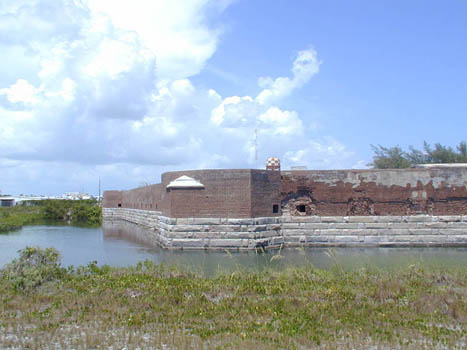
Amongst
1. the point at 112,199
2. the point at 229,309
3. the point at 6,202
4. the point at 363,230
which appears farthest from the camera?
the point at 6,202

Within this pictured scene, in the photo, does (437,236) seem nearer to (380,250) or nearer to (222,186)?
(380,250)

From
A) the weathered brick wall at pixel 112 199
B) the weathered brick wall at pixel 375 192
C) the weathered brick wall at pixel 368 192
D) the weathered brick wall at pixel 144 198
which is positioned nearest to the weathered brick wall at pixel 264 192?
the weathered brick wall at pixel 368 192

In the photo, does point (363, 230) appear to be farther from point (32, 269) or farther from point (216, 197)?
point (32, 269)

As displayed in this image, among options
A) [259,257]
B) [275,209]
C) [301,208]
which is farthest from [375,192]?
[259,257]

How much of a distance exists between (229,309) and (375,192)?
13720 millimetres

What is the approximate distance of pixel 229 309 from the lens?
25.2 ft

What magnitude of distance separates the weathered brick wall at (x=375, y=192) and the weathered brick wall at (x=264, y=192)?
383 mm

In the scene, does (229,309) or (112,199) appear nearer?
(229,309)

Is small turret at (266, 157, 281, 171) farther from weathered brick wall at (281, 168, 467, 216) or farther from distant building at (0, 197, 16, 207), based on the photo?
distant building at (0, 197, 16, 207)

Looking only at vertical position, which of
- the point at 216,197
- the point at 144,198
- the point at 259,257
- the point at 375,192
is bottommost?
the point at 259,257

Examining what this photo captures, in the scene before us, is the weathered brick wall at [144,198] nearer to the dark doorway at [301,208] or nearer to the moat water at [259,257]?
the moat water at [259,257]

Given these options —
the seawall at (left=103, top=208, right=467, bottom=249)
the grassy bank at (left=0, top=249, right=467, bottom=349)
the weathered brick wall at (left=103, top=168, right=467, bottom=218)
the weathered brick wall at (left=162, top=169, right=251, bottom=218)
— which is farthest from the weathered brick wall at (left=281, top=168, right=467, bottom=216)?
the grassy bank at (left=0, top=249, right=467, bottom=349)

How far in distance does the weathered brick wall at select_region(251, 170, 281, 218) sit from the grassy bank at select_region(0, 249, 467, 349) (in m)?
8.10

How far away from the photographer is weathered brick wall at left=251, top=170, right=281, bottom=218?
61.4ft
